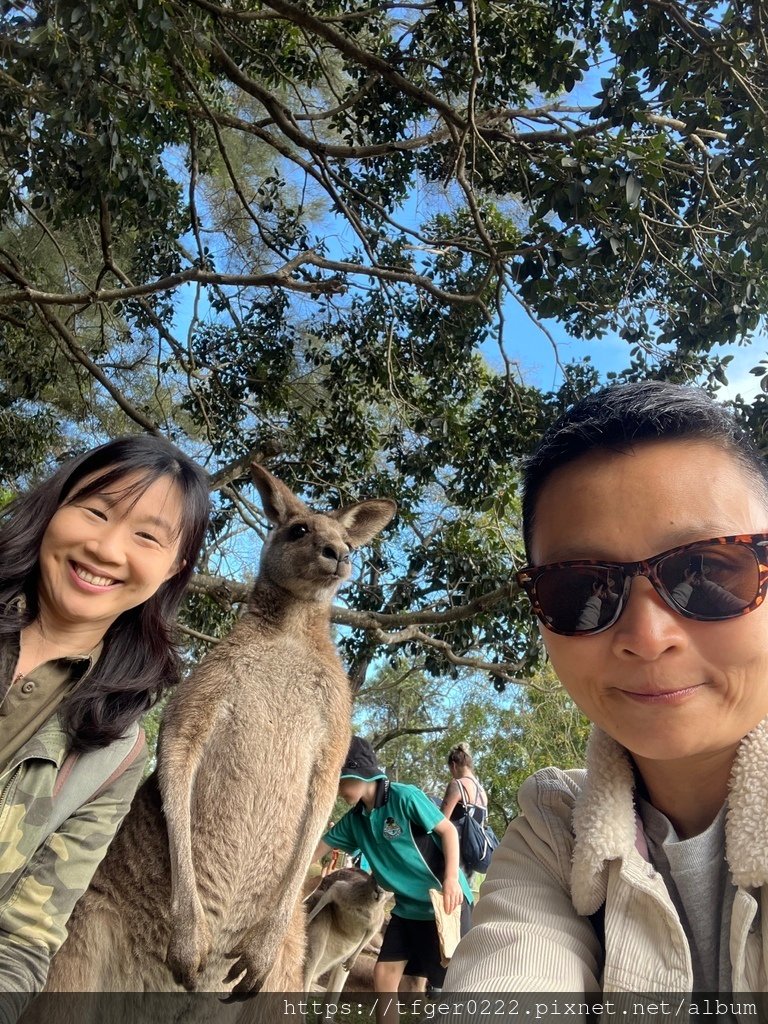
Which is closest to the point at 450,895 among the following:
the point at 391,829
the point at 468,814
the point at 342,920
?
the point at 391,829

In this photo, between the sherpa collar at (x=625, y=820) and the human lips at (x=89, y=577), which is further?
the human lips at (x=89, y=577)

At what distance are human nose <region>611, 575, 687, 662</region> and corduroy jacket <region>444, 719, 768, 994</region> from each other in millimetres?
237

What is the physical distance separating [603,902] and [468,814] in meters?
5.37

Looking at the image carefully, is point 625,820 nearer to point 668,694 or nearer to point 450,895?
point 668,694

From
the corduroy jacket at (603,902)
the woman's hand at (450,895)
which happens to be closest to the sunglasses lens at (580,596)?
the corduroy jacket at (603,902)

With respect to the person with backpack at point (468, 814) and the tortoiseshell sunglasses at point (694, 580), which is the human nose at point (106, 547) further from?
the person with backpack at point (468, 814)

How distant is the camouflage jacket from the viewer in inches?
86.8

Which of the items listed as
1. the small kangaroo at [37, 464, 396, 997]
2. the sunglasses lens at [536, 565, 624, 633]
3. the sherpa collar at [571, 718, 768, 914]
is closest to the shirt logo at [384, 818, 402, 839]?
the small kangaroo at [37, 464, 396, 997]

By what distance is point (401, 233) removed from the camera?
301 inches

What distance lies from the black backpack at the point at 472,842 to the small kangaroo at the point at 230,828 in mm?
2627

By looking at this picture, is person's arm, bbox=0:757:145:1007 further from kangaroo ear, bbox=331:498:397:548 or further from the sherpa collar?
kangaroo ear, bbox=331:498:397:548

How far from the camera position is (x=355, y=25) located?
22.8 feet

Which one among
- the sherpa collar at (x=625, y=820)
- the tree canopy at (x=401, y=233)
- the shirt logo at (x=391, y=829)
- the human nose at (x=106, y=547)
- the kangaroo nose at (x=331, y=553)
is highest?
the tree canopy at (x=401, y=233)

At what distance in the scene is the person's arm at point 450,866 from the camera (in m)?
5.07
